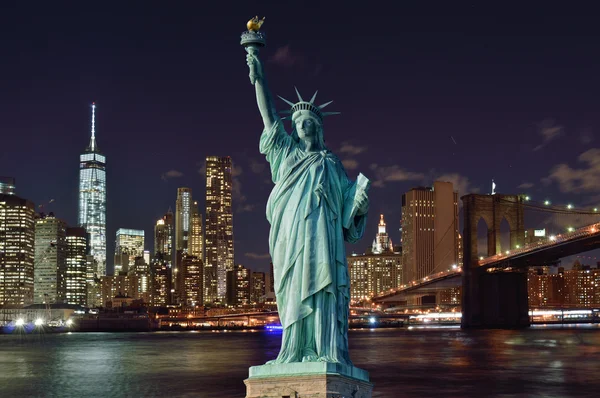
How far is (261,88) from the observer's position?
8.26 m

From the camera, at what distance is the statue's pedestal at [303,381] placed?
7242 mm

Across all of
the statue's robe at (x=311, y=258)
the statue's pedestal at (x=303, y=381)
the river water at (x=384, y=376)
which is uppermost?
the statue's robe at (x=311, y=258)

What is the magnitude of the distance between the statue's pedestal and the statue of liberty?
0.15 meters

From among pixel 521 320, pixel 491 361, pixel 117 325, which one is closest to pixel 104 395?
pixel 491 361

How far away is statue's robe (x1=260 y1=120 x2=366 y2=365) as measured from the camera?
25.0 ft

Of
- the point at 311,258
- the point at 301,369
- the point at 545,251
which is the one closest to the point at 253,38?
the point at 311,258

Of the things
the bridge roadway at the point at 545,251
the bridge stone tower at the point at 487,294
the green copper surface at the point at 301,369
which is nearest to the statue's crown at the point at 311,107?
the green copper surface at the point at 301,369

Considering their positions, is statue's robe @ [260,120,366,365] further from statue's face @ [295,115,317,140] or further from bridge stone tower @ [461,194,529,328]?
bridge stone tower @ [461,194,529,328]

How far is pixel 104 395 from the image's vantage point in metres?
28.0

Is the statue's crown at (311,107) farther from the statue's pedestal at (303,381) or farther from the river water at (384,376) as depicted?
the river water at (384,376)

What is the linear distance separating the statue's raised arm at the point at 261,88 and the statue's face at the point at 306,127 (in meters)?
0.24

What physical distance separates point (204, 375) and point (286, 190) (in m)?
28.1

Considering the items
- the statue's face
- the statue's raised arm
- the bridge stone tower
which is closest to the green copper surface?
the statue's face

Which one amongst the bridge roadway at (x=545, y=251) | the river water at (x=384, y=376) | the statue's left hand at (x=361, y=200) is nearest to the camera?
the statue's left hand at (x=361, y=200)
